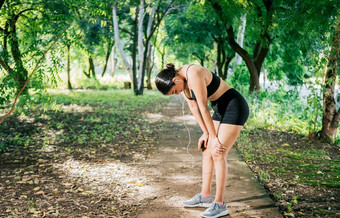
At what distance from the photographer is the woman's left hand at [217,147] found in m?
3.10

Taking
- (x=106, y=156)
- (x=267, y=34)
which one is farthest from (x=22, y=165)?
(x=267, y=34)

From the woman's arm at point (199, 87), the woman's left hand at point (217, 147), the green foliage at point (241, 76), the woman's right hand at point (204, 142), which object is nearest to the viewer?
the woman's arm at point (199, 87)

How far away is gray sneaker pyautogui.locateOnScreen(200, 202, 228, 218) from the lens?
320 cm

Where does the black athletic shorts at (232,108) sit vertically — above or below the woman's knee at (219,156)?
above

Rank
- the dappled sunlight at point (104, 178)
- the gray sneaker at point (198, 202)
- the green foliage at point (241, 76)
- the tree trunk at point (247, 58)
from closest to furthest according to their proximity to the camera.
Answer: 1. the gray sneaker at point (198, 202)
2. the dappled sunlight at point (104, 178)
3. the tree trunk at point (247, 58)
4. the green foliage at point (241, 76)

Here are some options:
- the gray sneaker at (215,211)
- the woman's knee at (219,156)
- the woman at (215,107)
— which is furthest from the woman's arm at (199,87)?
the gray sneaker at (215,211)

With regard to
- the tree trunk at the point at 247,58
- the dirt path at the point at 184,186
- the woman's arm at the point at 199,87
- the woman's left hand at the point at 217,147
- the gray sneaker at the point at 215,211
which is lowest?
the dirt path at the point at 184,186

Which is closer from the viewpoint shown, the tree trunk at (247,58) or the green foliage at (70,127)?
the green foliage at (70,127)

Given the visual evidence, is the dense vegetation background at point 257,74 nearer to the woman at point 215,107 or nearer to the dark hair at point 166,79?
the woman at point 215,107

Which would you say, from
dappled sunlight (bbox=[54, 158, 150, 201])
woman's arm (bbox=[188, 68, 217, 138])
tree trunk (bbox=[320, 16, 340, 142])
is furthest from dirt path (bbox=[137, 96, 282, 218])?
tree trunk (bbox=[320, 16, 340, 142])

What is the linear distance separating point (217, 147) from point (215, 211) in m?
0.72

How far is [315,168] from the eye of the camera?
16.4 feet

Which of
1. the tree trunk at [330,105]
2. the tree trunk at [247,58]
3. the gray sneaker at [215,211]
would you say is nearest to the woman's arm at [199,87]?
the gray sneaker at [215,211]

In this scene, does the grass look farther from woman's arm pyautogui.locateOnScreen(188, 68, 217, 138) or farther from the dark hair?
the dark hair
